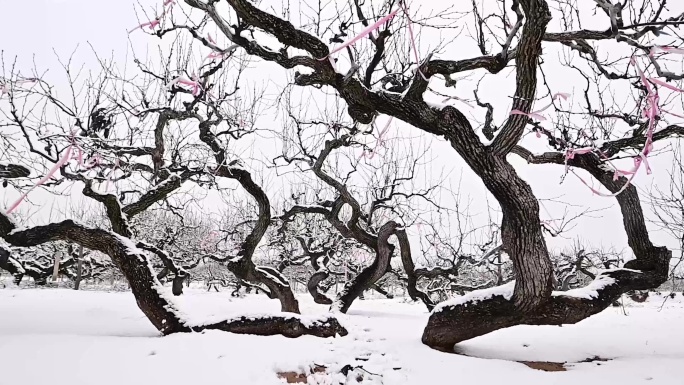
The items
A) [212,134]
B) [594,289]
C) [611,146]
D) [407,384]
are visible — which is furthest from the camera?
[212,134]

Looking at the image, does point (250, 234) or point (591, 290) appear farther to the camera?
point (250, 234)

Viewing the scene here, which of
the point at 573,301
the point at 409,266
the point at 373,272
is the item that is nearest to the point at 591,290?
the point at 573,301

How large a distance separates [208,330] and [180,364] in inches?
41.6

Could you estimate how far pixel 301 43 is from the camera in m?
3.49

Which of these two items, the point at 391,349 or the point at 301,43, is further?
the point at 391,349

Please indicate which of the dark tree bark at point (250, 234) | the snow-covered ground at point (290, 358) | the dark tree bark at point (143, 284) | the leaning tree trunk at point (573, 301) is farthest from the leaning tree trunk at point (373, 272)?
the leaning tree trunk at point (573, 301)

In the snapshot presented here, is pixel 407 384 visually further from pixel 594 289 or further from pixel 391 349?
pixel 594 289

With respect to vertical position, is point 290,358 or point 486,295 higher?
point 486,295

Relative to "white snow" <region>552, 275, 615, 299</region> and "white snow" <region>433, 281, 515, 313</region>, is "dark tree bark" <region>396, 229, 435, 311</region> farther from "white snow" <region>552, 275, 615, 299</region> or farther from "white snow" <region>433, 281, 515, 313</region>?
"white snow" <region>552, 275, 615, 299</region>

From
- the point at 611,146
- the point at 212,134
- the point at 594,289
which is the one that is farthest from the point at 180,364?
the point at 611,146

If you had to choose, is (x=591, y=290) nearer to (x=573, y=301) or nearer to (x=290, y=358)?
(x=573, y=301)

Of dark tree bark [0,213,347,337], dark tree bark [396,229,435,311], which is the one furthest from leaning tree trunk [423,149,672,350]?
dark tree bark [396,229,435,311]

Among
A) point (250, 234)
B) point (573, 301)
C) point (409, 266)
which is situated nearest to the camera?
point (573, 301)

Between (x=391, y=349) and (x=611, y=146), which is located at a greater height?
(x=611, y=146)
